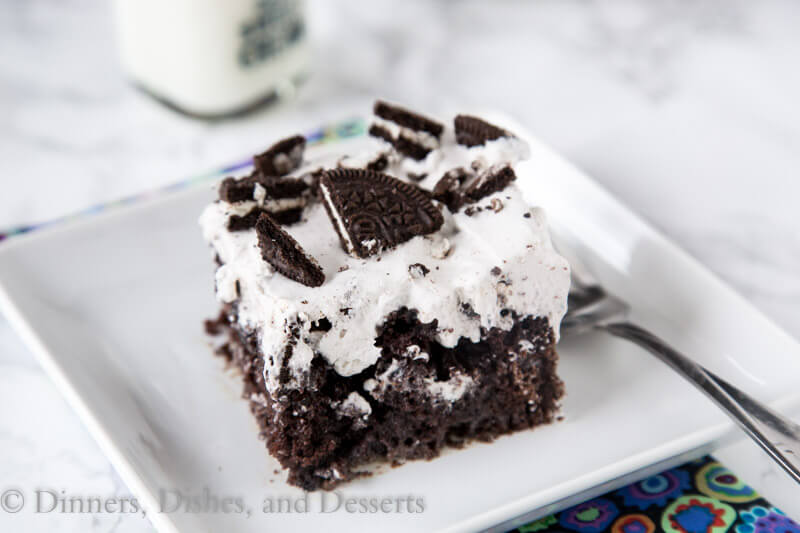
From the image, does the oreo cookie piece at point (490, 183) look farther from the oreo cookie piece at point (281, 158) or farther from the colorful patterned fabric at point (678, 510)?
the colorful patterned fabric at point (678, 510)

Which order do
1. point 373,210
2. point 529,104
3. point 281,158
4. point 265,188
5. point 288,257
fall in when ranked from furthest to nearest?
point 529,104, point 281,158, point 265,188, point 373,210, point 288,257

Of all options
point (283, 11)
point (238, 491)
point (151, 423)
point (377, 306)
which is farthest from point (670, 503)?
point (283, 11)

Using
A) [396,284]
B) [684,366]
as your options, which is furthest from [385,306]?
[684,366]

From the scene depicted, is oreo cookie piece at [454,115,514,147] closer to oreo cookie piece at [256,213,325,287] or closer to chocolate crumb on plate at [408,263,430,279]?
chocolate crumb on plate at [408,263,430,279]

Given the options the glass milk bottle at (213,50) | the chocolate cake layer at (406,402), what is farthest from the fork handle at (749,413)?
the glass milk bottle at (213,50)

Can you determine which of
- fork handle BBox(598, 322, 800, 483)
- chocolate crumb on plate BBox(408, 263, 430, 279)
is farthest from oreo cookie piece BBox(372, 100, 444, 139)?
fork handle BBox(598, 322, 800, 483)

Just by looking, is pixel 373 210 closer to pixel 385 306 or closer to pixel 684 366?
pixel 385 306
